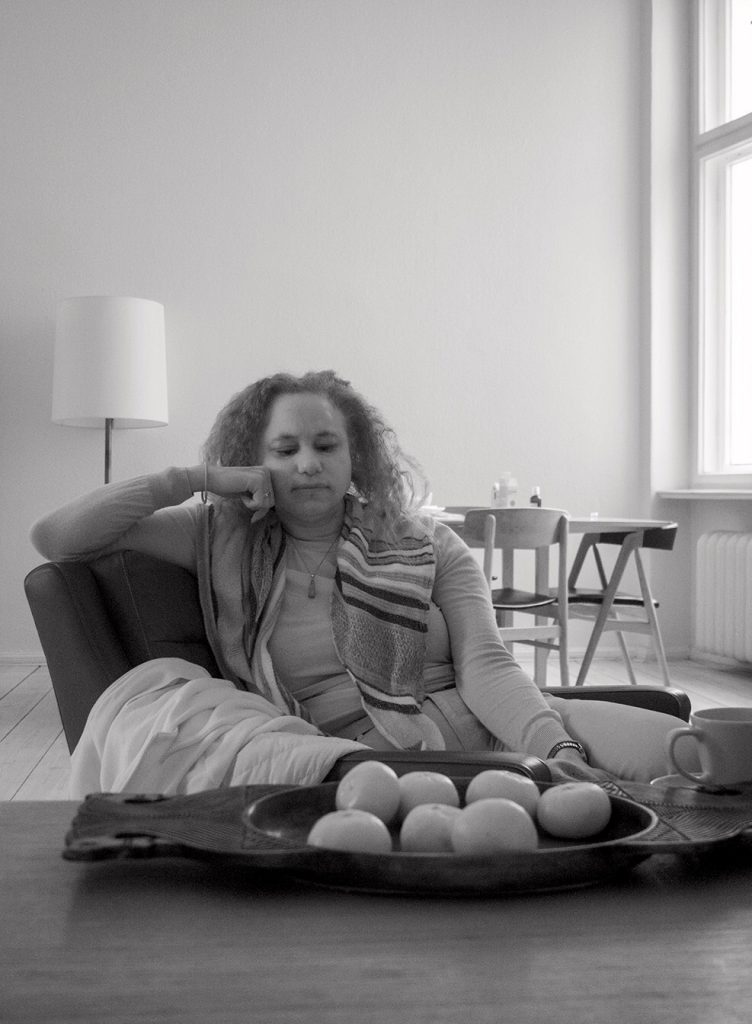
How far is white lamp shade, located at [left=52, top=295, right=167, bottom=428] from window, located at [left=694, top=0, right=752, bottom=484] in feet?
9.00

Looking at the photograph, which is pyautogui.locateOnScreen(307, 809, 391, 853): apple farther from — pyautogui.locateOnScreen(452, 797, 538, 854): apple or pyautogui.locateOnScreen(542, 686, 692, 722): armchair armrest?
pyautogui.locateOnScreen(542, 686, 692, 722): armchair armrest

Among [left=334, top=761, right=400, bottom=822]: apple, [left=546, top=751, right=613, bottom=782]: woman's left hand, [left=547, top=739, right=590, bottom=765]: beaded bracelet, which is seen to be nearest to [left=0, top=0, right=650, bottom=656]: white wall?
[left=547, top=739, right=590, bottom=765]: beaded bracelet

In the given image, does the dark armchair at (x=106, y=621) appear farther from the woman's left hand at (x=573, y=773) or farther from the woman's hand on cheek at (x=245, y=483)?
the woman's left hand at (x=573, y=773)

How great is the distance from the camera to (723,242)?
A: 5.47 meters

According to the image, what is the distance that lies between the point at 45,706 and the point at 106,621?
2682 mm

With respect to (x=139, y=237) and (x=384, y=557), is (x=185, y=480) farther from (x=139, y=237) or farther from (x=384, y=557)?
(x=139, y=237)

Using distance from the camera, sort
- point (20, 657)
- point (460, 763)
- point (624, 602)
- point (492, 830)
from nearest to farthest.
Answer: point (492, 830)
point (460, 763)
point (624, 602)
point (20, 657)

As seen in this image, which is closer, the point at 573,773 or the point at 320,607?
the point at 573,773

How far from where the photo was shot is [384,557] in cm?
188

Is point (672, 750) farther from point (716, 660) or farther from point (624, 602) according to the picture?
point (716, 660)

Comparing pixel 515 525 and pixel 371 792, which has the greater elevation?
pixel 515 525

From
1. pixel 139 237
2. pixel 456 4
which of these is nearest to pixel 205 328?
pixel 139 237

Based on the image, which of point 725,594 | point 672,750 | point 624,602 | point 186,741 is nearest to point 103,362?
point 624,602

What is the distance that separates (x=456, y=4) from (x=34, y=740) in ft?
13.0
